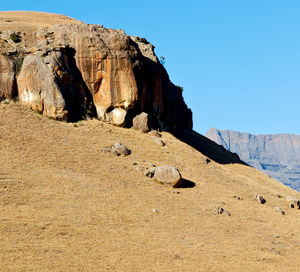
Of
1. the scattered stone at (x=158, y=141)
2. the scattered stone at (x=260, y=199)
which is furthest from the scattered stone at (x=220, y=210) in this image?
the scattered stone at (x=158, y=141)

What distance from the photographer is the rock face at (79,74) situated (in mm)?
Answer: 45469

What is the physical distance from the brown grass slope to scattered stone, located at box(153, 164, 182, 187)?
789 millimetres

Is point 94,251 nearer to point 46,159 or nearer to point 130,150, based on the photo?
point 46,159

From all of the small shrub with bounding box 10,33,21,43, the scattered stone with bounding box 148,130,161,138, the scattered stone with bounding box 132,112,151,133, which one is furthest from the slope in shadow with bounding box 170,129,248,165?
the small shrub with bounding box 10,33,21,43

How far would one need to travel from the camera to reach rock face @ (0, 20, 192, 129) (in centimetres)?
4547

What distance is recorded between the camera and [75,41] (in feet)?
164

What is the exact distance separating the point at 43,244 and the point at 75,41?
3173 cm

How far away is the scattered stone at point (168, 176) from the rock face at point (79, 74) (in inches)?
486

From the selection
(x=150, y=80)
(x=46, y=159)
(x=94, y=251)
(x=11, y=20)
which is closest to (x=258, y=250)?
(x=94, y=251)

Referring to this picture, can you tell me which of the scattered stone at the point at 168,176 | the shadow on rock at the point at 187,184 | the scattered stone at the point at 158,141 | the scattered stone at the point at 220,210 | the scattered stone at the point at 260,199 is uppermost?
the scattered stone at the point at 158,141

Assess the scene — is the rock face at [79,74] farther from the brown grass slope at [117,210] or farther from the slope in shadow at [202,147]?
the slope in shadow at [202,147]

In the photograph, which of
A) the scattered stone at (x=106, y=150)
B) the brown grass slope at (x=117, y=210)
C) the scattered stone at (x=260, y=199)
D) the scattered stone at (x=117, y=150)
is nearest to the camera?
the brown grass slope at (x=117, y=210)

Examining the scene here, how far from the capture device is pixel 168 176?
38531 mm

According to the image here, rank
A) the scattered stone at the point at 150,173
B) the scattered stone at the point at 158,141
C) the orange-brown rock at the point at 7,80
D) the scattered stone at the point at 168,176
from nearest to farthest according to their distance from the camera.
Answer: the scattered stone at the point at 168,176, the scattered stone at the point at 150,173, the orange-brown rock at the point at 7,80, the scattered stone at the point at 158,141
